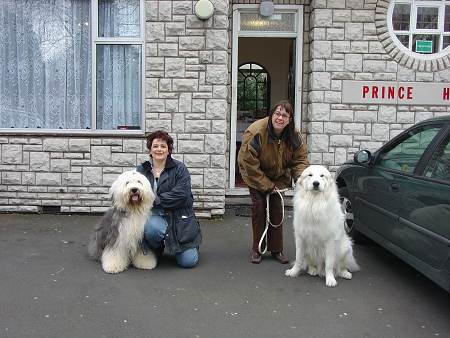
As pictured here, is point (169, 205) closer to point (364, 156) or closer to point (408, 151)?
point (364, 156)

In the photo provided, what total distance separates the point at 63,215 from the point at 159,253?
107 inches

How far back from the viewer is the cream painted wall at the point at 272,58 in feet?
36.4

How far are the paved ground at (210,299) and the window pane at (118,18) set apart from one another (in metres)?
3.44

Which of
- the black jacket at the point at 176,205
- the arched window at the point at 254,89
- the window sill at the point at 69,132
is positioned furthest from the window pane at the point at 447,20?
the black jacket at the point at 176,205

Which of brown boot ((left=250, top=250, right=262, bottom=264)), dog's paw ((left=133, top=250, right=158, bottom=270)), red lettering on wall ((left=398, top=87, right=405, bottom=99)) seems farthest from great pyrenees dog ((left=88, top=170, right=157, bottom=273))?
red lettering on wall ((left=398, top=87, right=405, bottom=99))

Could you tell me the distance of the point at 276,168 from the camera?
5766mm

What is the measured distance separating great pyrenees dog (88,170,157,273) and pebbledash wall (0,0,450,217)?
7.92ft

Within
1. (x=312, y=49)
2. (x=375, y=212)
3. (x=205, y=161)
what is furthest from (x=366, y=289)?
(x=312, y=49)

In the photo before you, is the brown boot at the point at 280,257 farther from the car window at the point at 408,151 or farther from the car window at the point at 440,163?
the car window at the point at 440,163

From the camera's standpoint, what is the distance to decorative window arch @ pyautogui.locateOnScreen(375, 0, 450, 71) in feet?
26.2

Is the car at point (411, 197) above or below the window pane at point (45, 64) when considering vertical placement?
below

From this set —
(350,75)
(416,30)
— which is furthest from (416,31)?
(350,75)

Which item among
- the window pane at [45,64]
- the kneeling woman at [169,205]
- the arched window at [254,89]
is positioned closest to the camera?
the kneeling woman at [169,205]

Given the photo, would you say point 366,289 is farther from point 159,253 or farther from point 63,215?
point 63,215
